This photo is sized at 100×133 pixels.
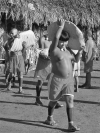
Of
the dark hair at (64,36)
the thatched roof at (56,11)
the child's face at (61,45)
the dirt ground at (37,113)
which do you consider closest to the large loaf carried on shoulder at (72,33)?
the dark hair at (64,36)

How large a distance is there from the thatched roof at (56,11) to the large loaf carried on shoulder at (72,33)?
8.58m

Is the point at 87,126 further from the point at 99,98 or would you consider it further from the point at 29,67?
the point at 29,67

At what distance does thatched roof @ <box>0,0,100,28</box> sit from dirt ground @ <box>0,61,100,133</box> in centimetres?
514

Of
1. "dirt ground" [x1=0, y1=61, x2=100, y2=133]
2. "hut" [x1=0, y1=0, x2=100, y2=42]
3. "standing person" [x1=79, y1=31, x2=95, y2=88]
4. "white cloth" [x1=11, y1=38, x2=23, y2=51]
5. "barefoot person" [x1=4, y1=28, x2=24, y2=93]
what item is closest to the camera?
"dirt ground" [x1=0, y1=61, x2=100, y2=133]

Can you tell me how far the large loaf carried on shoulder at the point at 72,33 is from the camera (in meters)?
6.41

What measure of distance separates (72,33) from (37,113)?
2.12 m

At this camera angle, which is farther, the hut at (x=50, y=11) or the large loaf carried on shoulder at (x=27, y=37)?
the hut at (x=50, y=11)

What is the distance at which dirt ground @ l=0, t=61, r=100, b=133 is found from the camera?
6.77m

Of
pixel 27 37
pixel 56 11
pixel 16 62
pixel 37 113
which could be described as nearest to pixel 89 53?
pixel 27 37

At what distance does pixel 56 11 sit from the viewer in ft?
56.0

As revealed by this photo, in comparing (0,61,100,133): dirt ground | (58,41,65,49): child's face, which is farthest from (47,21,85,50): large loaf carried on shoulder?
(0,61,100,133): dirt ground

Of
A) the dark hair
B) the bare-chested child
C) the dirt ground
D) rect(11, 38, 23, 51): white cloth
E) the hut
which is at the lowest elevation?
the dirt ground

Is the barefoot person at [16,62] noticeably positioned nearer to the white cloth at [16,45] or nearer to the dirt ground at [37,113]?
the white cloth at [16,45]

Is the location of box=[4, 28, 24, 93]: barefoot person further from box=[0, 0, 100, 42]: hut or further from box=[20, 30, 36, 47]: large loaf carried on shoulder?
box=[0, 0, 100, 42]: hut
